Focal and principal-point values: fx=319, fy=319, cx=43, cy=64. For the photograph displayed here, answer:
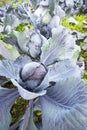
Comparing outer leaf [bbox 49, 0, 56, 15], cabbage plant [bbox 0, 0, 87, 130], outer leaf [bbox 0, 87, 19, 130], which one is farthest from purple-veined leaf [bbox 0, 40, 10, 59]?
A: outer leaf [bbox 49, 0, 56, 15]

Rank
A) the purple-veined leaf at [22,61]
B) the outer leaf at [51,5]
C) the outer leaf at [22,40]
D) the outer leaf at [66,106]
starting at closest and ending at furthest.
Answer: the outer leaf at [66,106]
the purple-veined leaf at [22,61]
the outer leaf at [22,40]
the outer leaf at [51,5]

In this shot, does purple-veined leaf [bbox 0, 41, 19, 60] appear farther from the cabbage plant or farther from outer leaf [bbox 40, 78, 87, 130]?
outer leaf [bbox 40, 78, 87, 130]

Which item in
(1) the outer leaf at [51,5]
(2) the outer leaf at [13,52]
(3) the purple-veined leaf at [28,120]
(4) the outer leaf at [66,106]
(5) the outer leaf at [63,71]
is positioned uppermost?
(1) the outer leaf at [51,5]

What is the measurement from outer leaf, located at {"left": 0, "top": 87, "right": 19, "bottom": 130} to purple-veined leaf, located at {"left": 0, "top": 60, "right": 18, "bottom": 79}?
32 millimetres

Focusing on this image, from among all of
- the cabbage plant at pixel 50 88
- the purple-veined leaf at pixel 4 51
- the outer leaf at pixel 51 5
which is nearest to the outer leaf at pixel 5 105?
the cabbage plant at pixel 50 88

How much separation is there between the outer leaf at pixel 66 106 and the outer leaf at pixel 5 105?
0.18ft

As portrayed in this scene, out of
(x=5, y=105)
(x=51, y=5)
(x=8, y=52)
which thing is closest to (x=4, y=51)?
(x=8, y=52)

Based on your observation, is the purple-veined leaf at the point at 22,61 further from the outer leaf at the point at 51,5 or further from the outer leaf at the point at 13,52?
the outer leaf at the point at 51,5

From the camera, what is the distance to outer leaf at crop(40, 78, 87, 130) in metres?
0.49

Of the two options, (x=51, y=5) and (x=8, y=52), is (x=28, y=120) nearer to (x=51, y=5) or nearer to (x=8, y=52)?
(x=8, y=52)

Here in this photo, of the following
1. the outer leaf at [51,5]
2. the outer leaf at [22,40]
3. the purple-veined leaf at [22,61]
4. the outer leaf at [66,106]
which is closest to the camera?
the outer leaf at [66,106]

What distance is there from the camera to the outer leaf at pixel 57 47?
2.11 ft

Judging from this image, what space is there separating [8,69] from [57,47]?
128 millimetres

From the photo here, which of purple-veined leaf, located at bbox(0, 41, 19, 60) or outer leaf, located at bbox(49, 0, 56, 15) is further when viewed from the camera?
outer leaf, located at bbox(49, 0, 56, 15)
